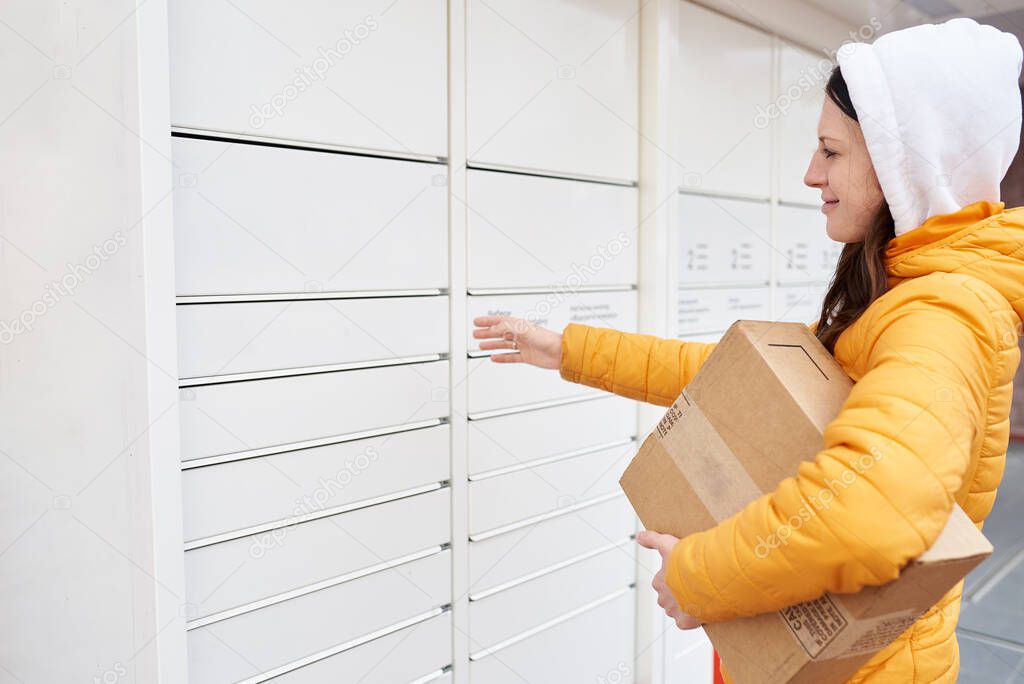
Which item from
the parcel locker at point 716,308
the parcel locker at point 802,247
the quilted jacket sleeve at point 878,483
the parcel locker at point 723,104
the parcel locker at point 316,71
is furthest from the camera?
the parcel locker at point 802,247

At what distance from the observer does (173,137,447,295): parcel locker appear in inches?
60.9

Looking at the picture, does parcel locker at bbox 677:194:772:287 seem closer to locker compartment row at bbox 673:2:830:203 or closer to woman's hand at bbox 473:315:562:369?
locker compartment row at bbox 673:2:830:203

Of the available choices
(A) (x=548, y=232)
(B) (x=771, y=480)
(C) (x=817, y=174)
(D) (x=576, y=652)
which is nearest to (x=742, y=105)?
(A) (x=548, y=232)

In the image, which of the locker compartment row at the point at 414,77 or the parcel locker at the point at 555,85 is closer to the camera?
the locker compartment row at the point at 414,77

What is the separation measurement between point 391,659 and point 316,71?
4.59 ft

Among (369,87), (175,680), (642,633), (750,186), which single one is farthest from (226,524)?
(750,186)

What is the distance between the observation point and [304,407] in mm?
1731

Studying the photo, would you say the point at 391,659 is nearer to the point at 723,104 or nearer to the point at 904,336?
the point at 904,336

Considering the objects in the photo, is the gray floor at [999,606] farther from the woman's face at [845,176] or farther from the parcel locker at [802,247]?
the woman's face at [845,176]

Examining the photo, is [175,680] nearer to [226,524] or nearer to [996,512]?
[226,524]

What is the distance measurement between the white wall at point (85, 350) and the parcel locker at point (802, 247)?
2.46m

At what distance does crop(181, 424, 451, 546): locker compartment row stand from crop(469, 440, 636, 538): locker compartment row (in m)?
0.18

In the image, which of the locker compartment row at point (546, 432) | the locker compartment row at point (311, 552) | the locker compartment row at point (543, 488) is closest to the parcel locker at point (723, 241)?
the locker compartment row at point (546, 432)

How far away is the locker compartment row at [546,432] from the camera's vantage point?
214 centimetres
